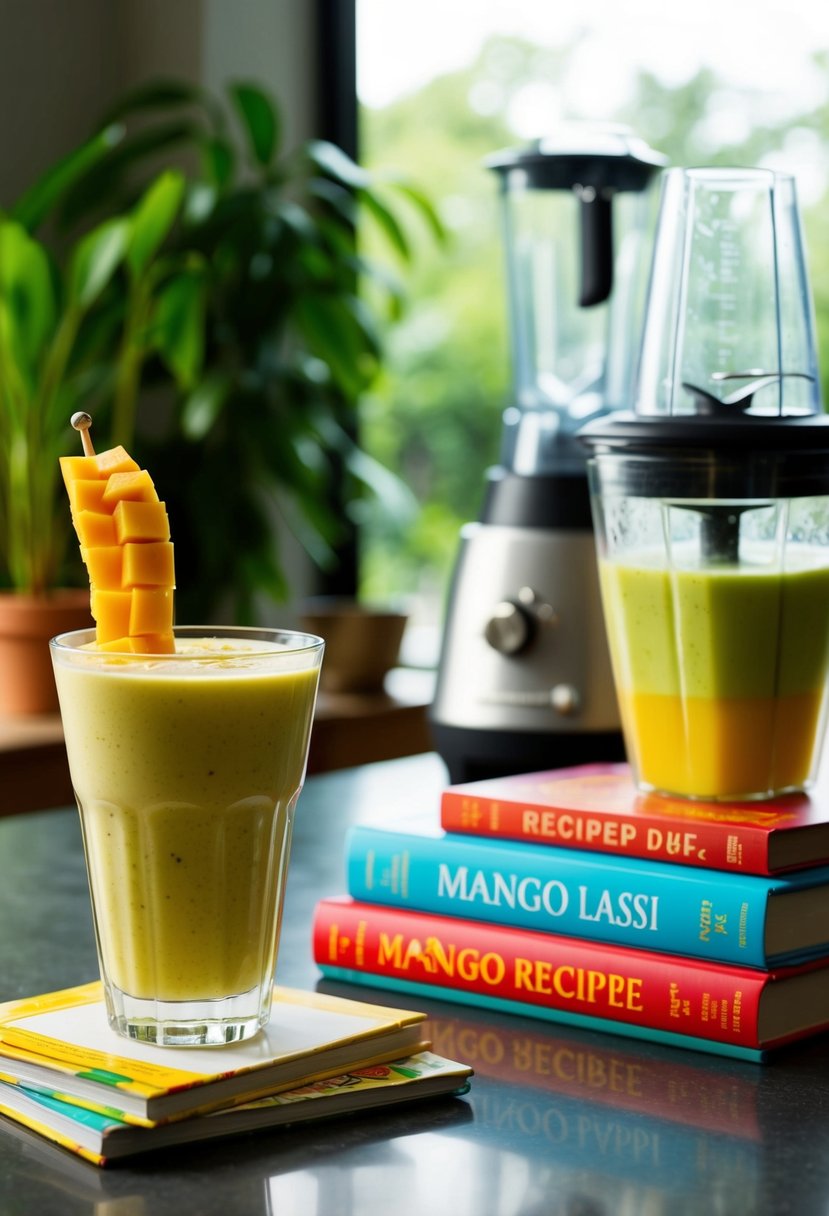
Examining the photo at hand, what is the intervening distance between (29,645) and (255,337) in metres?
0.77

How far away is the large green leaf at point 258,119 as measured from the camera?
304cm

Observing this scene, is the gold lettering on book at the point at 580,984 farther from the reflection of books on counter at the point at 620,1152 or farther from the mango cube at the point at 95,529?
the mango cube at the point at 95,529

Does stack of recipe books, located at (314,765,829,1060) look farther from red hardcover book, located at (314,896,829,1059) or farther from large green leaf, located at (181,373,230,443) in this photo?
large green leaf, located at (181,373,230,443)

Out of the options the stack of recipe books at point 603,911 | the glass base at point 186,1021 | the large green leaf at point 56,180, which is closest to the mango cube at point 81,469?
the glass base at point 186,1021

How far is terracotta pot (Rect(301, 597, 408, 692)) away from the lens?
292 cm

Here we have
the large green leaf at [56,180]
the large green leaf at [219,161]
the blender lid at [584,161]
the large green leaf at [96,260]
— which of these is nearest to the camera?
the blender lid at [584,161]

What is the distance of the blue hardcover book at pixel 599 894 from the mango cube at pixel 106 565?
29 centimetres

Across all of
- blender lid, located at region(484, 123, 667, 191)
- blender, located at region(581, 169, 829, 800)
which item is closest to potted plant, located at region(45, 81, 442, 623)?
blender lid, located at region(484, 123, 667, 191)

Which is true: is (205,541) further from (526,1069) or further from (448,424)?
(526,1069)

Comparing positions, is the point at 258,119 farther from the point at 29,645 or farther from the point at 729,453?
the point at 729,453

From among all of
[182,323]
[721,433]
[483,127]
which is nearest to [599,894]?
[721,433]

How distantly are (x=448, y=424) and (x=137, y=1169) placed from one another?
9.23 ft

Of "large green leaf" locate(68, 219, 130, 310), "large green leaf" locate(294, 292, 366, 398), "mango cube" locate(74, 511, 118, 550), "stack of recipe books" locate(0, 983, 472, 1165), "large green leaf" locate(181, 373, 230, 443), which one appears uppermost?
"large green leaf" locate(68, 219, 130, 310)

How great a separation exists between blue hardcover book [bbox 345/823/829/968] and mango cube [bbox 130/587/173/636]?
0.89ft
